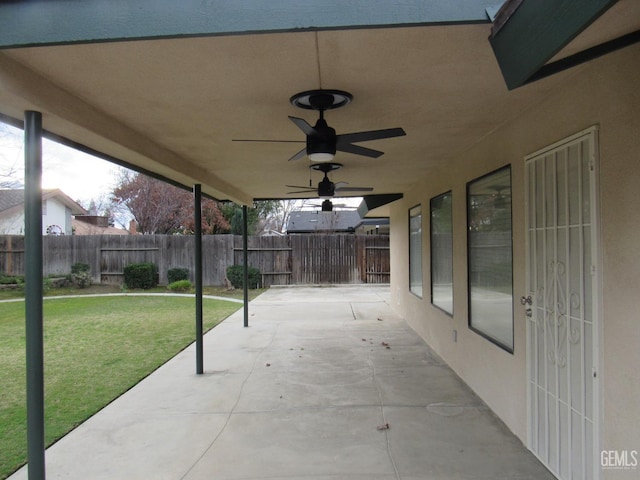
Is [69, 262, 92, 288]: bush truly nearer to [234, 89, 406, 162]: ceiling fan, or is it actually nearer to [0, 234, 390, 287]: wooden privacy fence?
[0, 234, 390, 287]: wooden privacy fence

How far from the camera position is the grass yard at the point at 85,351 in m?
4.05

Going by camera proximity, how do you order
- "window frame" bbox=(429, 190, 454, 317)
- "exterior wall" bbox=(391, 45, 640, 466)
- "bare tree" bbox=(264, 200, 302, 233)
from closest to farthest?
1. "exterior wall" bbox=(391, 45, 640, 466)
2. "window frame" bbox=(429, 190, 454, 317)
3. "bare tree" bbox=(264, 200, 302, 233)

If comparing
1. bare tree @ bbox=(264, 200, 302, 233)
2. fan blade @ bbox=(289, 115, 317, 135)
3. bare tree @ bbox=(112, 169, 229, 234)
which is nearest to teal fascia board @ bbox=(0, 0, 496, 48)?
fan blade @ bbox=(289, 115, 317, 135)

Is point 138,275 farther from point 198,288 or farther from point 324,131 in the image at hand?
point 324,131

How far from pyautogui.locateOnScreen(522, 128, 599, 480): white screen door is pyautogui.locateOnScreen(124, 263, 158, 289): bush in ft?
46.1

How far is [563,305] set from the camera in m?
2.82

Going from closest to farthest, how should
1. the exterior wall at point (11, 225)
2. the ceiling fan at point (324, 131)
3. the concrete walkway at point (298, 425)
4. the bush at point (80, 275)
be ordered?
the ceiling fan at point (324, 131), the concrete walkway at point (298, 425), the bush at point (80, 275), the exterior wall at point (11, 225)

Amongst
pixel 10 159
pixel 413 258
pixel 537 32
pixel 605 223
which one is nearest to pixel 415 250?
pixel 413 258

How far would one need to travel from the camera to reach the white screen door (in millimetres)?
2521

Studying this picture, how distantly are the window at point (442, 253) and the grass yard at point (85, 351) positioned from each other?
155 inches

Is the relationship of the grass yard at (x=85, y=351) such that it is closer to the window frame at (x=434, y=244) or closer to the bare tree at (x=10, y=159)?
the window frame at (x=434, y=244)

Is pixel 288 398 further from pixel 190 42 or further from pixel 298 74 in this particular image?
→ pixel 190 42

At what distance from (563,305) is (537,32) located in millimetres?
1762

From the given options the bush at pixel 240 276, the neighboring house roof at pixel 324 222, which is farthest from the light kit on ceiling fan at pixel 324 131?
the neighboring house roof at pixel 324 222
